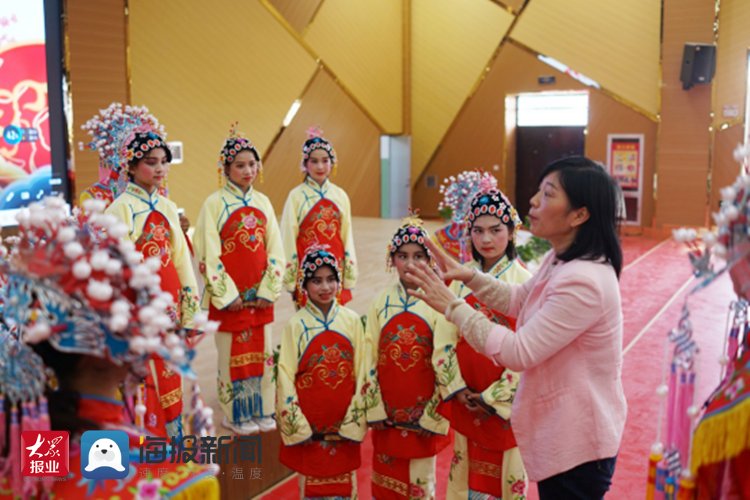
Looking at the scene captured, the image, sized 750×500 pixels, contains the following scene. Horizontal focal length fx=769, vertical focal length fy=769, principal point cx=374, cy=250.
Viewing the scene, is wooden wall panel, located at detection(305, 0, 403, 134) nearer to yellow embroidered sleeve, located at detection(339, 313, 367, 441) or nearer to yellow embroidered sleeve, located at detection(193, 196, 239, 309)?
yellow embroidered sleeve, located at detection(193, 196, 239, 309)

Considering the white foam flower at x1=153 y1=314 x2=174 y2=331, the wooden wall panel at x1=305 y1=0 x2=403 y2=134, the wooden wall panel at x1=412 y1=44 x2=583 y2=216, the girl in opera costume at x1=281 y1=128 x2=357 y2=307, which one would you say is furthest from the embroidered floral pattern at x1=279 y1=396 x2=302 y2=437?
the wooden wall panel at x1=412 y1=44 x2=583 y2=216

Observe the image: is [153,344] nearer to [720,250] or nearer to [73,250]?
[73,250]

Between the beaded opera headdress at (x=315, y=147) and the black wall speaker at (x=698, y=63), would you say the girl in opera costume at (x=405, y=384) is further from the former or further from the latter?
the black wall speaker at (x=698, y=63)

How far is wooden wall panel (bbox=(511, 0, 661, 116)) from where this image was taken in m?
10.9

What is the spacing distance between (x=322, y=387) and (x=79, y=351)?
1.45 m

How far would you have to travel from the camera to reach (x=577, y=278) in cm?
191

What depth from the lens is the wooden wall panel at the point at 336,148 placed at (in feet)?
32.6

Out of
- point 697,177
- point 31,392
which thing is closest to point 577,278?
point 31,392

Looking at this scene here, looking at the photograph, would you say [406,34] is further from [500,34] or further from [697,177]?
[697,177]

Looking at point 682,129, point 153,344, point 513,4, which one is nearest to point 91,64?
point 153,344

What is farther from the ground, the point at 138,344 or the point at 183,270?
the point at 138,344

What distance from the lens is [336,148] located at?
11.2 m

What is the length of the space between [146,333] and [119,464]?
0.97 feet

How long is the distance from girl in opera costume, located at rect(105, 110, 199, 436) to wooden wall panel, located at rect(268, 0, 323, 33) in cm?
639
